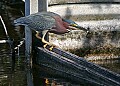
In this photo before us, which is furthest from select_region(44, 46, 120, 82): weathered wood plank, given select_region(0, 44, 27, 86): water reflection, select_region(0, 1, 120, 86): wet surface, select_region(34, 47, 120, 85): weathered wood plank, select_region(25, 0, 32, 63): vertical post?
select_region(0, 44, 27, 86): water reflection

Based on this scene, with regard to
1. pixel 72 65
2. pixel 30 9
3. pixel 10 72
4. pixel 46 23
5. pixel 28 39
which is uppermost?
pixel 30 9

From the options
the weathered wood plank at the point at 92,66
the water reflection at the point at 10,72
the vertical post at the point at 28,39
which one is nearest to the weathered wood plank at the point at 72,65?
the weathered wood plank at the point at 92,66

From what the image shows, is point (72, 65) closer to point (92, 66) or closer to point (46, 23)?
point (92, 66)

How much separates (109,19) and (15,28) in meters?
4.30

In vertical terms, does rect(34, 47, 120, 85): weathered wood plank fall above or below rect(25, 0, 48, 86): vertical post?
below

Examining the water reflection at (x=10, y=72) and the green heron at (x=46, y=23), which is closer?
the water reflection at (x=10, y=72)

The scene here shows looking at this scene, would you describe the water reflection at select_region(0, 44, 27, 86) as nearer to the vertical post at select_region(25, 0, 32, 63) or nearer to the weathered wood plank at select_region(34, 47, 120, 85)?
the vertical post at select_region(25, 0, 32, 63)

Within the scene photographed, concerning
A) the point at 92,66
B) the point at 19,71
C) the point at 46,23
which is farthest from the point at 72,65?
the point at 19,71

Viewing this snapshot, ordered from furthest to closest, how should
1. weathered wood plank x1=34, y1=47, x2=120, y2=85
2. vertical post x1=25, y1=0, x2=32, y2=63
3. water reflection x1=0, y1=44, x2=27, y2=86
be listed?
1. vertical post x1=25, y1=0, x2=32, y2=63
2. water reflection x1=0, y1=44, x2=27, y2=86
3. weathered wood plank x1=34, y1=47, x2=120, y2=85

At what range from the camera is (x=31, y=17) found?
30.2 ft

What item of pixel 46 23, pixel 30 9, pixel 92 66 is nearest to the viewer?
pixel 92 66

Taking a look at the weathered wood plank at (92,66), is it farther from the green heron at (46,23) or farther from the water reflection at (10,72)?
the water reflection at (10,72)

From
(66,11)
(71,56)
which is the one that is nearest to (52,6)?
(66,11)

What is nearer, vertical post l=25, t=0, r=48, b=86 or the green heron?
the green heron
